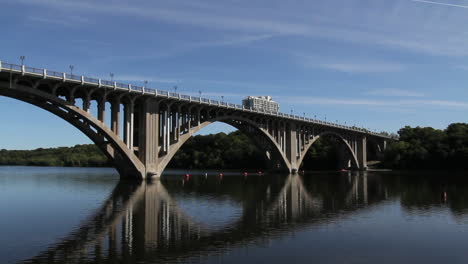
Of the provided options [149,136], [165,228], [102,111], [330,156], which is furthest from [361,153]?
[165,228]

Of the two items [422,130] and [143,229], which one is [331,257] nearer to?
[143,229]

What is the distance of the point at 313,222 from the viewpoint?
2739 centimetres

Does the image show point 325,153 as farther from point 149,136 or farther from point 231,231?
point 231,231

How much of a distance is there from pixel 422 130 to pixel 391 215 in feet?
399

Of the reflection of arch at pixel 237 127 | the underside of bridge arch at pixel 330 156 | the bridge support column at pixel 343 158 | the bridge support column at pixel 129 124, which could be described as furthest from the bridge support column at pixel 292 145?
the bridge support column at pixel 129 124

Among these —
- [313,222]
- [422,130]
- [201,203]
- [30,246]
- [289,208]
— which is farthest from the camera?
[422,130]

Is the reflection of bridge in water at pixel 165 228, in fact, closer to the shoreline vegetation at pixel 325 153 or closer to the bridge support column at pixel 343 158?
the shoreline vegetation at pixel 325 153

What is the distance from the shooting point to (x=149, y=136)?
2419 inches

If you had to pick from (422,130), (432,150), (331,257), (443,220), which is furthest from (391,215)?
(422,130)

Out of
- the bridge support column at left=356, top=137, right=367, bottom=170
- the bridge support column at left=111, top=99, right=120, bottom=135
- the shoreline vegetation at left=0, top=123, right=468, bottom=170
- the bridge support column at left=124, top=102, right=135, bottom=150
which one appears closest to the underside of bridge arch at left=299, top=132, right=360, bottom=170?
the shoreline vegetation at left=0, top=123, right=468, bottom=170

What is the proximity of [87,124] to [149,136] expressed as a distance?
953cm

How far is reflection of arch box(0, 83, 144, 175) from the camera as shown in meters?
48.0

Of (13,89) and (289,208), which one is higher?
(13,89)

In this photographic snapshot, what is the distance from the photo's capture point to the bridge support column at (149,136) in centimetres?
6103
